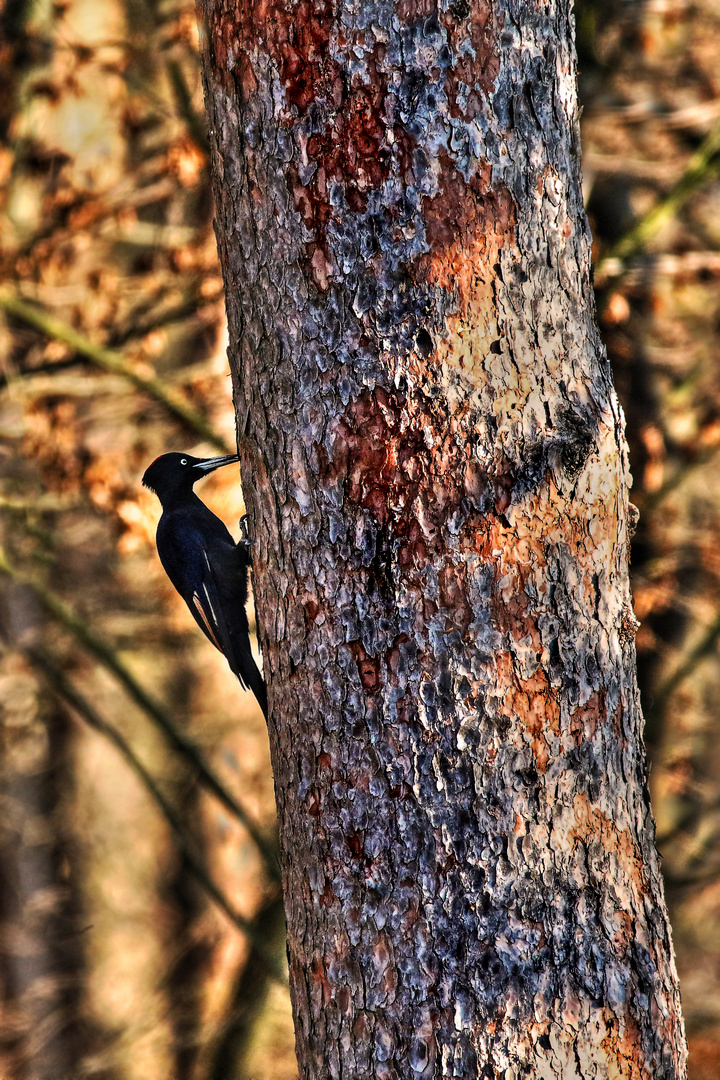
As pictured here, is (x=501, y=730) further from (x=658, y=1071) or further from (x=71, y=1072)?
(x=71, y=1072)

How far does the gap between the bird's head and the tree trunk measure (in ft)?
3.94

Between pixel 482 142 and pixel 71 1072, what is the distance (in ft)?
17.9

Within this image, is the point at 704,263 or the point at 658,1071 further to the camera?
the point at 704,263

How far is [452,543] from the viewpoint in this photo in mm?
1366

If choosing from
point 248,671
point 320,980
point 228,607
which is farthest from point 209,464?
point 320,980

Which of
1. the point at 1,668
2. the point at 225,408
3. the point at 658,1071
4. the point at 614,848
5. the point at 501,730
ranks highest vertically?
the point at 225,408

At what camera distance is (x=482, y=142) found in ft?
4.44

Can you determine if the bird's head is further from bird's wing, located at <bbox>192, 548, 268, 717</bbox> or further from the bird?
bird's wing, located at <bbox>192, 548, 268, 717</bbox>

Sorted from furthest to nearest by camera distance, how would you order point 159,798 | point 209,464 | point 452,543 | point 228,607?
1. point 159,798
2. point 228,607
3. point 209,464
4. point 452,543

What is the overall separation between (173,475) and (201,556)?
26 cm

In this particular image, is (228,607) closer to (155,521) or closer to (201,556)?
(201,556)

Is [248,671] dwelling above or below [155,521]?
below

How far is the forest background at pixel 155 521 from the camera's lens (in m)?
4.73

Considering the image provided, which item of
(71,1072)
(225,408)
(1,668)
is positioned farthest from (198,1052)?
(225,408)
